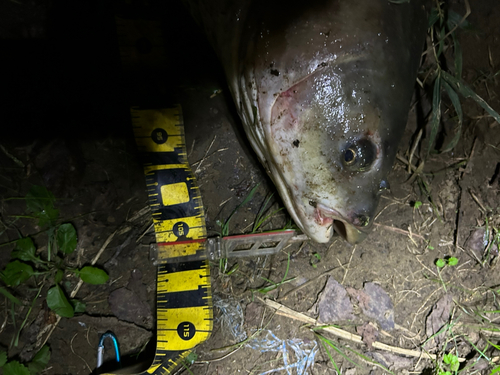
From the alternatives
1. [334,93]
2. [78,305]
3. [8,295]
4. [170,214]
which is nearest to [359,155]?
[334,93]

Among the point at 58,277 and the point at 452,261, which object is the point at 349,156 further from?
the point at 58,277

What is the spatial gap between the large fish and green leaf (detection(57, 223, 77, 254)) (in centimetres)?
126

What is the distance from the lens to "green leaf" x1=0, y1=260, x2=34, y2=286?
1920mm

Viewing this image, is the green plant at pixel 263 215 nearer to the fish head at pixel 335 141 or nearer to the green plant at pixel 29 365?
the fish head at pixel 335 141

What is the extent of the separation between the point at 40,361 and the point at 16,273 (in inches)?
20.4

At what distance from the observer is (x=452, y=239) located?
2.23 m

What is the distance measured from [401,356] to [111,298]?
71.4 inches

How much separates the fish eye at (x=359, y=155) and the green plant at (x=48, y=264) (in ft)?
4.93

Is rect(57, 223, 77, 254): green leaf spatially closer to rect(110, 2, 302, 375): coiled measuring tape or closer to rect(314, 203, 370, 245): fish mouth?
rect(110, 2, 302, 375): coiled measuring tape

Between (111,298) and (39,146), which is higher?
(39,146)

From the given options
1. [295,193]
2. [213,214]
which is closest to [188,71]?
[213,214]

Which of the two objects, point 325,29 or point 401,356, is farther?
point 401,356

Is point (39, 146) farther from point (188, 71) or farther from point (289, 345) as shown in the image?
point (289, 345)

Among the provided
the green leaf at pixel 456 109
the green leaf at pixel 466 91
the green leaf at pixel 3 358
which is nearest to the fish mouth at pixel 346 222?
the green leaf at pixel 456 109
